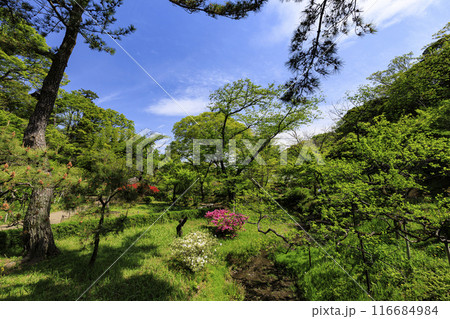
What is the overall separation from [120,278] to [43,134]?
539 centimetres

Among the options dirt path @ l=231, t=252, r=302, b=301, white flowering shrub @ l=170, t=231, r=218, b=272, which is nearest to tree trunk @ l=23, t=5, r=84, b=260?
white flowering shrub @ l=170, t=231, r=218, b=272

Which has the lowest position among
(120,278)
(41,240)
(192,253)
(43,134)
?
(120,278)

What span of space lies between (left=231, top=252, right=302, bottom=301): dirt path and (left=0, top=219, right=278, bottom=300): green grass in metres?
0.41

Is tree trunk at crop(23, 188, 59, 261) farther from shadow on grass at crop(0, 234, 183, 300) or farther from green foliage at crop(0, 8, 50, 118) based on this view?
green foliage at crop(0, 8, 50, 118)

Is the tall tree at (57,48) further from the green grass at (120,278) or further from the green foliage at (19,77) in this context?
the green foliage at (19,77)

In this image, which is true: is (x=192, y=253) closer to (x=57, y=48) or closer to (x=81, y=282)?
(x=81, y=282)

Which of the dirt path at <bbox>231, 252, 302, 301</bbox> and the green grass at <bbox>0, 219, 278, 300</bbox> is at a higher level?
the green grass at <bbox>0, 219, 278, 300</bbox>

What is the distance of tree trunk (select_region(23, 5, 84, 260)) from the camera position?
5080mm

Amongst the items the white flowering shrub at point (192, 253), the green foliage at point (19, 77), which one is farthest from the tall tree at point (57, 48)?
the green foliage at point (19, 77)

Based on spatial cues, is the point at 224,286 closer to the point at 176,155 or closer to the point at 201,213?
the point at 201,213

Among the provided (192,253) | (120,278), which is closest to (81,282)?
(120,278)

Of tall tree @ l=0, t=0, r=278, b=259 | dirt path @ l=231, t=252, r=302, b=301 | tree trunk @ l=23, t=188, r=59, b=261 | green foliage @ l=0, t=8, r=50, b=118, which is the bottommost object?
dirt path @ l=231, t=252, r=302, b=301

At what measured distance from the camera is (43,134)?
210 inches
